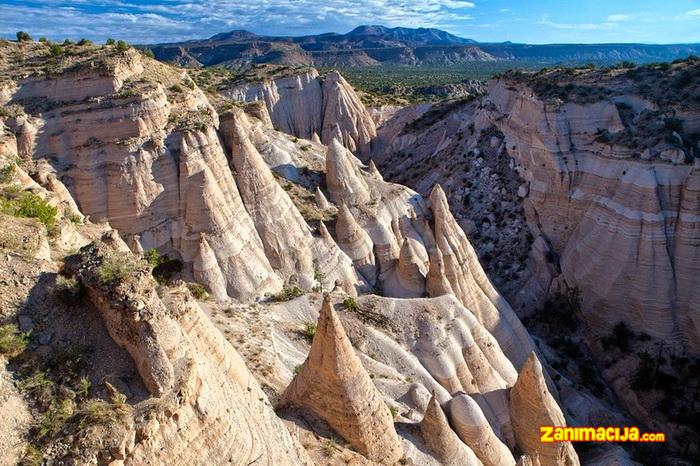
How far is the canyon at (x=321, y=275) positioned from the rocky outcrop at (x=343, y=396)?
7cm

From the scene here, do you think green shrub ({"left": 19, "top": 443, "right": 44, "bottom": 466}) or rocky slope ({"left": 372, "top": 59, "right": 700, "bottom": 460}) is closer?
green shrub ({"left": 19, "top": 443, "right": 44, "bottom": 466})

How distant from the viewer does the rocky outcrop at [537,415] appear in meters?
19.4

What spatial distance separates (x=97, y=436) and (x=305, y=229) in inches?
775

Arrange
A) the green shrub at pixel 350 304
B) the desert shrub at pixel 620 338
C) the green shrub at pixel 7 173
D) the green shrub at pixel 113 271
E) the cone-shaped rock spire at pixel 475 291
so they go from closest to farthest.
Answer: the green shrub at pixel 113 271 < the green shrub at pixel 7 173 < the green shrub at pixel 350 304 < the cone-shaped rock spire at pixel 475 291 < the desert shrub at pixel 620 338

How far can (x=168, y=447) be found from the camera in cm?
809

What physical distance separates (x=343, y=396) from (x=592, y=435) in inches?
608

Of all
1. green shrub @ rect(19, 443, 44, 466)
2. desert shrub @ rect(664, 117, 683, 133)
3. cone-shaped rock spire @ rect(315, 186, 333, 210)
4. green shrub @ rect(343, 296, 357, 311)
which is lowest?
green shrub @ rect(343, 296, 357, 311)

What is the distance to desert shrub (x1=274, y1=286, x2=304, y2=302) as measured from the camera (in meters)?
22.4

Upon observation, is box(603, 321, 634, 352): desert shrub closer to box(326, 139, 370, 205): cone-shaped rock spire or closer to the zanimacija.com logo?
the zanimacija.com logo

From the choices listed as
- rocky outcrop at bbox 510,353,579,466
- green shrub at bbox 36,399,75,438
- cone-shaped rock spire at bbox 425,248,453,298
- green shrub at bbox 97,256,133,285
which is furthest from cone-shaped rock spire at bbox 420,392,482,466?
cone-shaped rock spire at bbox 425,248,453,298

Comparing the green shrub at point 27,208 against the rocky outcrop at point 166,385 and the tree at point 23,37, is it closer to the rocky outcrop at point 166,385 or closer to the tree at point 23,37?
the rocky outcrop at point 166,385

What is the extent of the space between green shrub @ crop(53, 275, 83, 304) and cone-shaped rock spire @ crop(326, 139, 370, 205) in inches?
888

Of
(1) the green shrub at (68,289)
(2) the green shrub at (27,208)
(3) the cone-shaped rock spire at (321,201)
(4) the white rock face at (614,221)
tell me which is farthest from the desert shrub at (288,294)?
(4) the white rock face at (614,221)

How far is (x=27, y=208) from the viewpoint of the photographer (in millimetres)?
13609
